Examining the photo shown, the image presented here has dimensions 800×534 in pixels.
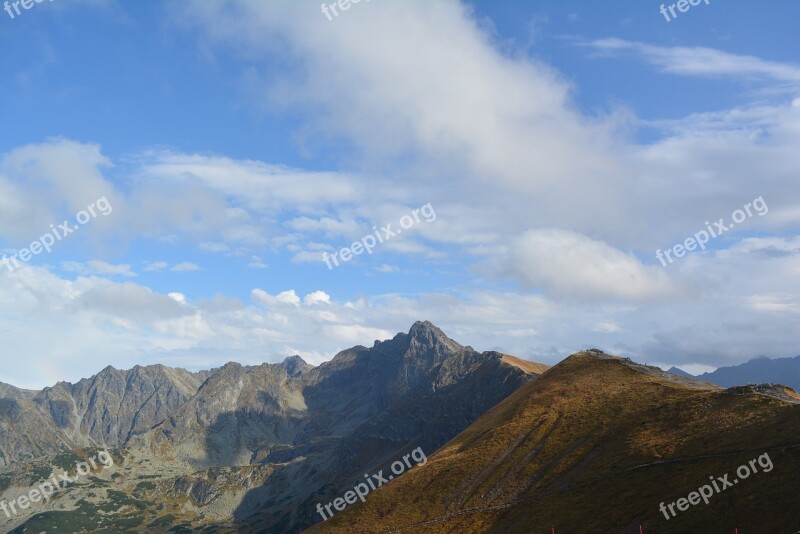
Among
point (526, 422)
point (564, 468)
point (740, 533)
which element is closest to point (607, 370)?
point (526, 422)

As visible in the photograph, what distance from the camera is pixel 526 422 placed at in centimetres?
13438

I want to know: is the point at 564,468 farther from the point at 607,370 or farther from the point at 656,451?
the point at 607,370

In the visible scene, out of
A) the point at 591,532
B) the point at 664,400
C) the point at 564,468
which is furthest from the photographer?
the point at 664,400

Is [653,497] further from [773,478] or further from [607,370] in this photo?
[607,370]

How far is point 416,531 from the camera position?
109375mm

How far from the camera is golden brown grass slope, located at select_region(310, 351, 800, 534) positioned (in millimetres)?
75350

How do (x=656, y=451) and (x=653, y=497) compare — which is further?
(x=656, y=451)

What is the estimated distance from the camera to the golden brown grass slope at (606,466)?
247ft

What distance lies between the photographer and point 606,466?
102m

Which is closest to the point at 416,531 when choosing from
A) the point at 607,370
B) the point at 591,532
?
the point at 591,532

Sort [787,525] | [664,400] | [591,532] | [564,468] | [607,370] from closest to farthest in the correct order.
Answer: [787,525] → [591,532] → [564,468] → [664,400] → [607,370]

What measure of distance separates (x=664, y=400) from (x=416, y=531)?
54.9 metres

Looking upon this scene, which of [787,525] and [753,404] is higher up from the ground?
[753,404]

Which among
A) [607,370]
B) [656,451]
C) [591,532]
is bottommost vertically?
[591,532]
